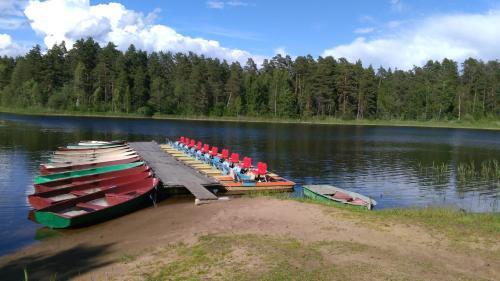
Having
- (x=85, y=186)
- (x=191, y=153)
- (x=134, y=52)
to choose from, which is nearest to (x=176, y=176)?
(x=85, y=186)

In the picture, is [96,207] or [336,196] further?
[336,196]

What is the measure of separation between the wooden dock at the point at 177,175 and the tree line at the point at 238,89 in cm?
8711

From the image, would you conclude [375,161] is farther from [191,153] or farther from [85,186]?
[85,186]

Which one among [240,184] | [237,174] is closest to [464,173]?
[237,174]

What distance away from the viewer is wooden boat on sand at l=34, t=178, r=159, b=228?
52.3 feet

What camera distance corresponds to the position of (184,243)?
13.1m

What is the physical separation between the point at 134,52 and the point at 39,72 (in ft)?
86.2

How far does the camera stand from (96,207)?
18.3 meters

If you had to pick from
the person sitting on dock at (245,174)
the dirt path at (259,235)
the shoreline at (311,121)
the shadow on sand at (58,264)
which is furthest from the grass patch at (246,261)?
the shoreline at (311,121)

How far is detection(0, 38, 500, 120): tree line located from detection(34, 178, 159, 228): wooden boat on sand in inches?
3895

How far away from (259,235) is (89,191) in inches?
417

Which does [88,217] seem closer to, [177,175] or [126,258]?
[126,258]

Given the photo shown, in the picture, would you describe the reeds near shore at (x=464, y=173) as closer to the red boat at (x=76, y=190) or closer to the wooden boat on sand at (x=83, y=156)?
the red boat at (x=76, y=190)

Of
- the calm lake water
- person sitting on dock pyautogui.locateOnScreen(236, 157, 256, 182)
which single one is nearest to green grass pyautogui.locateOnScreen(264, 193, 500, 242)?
the calm lake water
